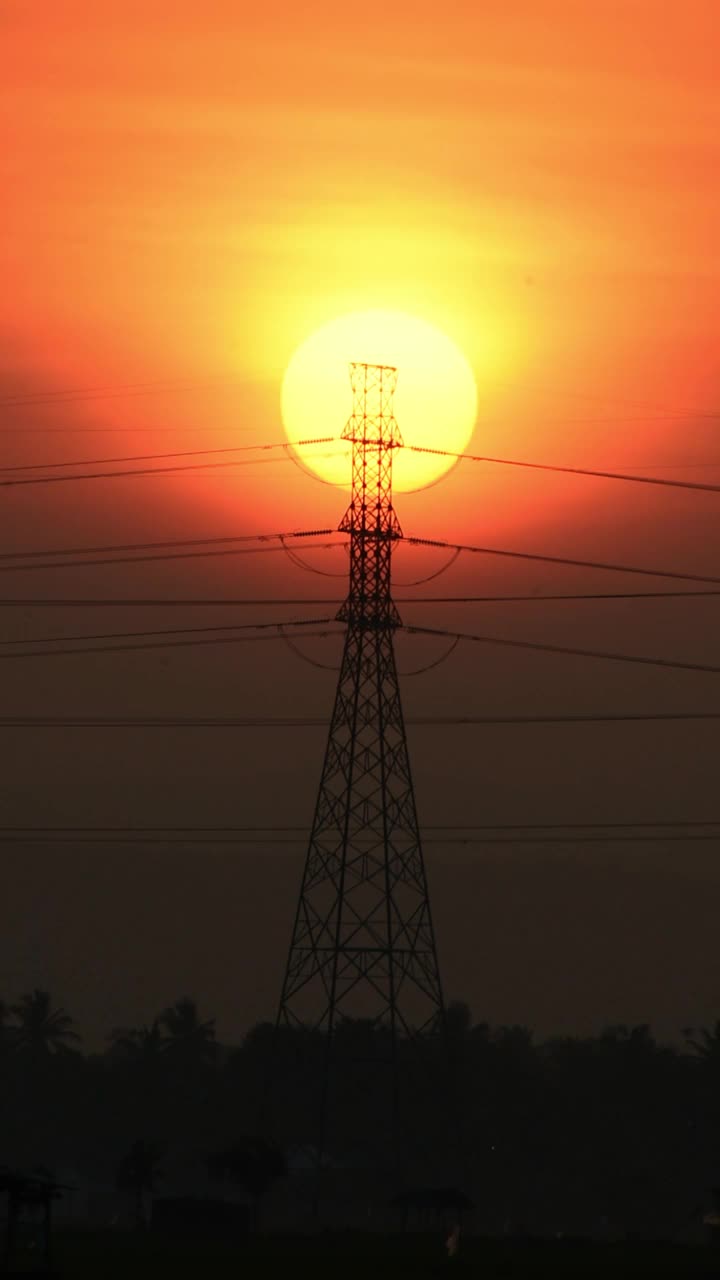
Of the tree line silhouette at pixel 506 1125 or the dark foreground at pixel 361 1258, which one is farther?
the tree line silhouette at pixel 506 1125

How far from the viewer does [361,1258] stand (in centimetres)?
7094

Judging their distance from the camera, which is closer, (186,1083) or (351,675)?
(351,675)

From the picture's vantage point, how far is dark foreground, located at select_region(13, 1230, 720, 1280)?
6744cm

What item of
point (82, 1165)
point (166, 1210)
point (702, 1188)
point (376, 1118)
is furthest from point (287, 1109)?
Result: point (166, 1210)

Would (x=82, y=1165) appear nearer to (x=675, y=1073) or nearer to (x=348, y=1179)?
(x=348, y=1179)

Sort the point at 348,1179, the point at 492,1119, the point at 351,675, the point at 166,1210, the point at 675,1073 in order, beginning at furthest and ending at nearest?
the point at 675,1073 < the point at 492,1119 < the point at 348,1179 < the point at 166,1210 < the point at 351,675

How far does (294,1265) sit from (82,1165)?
4834 inches

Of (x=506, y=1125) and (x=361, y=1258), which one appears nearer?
(x=361, y=1258)

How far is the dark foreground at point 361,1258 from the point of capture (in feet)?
221

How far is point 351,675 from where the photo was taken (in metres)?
79.9

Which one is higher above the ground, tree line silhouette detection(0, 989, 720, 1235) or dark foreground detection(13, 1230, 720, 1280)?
tree line silhouette detection(0, 989, 720, 1235)

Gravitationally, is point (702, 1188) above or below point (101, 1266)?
above

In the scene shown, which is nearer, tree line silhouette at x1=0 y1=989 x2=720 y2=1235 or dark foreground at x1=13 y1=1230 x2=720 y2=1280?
dark foreground at x1=13 y1=1230 x2=720 y2=1280

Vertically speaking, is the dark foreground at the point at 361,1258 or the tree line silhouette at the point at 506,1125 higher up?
the tree line silhouette at the point at 506,1125
